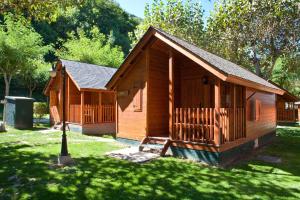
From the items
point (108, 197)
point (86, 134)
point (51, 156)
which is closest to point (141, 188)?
point (108, 197)

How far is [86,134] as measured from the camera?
1622 centimetres

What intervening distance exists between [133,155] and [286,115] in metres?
26.0

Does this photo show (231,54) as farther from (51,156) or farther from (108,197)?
(108,197)

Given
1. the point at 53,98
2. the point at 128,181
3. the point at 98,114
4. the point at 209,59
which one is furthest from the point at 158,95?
the point at 53,98

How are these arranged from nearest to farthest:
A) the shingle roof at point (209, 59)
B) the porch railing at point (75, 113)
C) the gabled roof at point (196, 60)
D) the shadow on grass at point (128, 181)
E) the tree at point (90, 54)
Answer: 1. the shadow on grass at point (128, 181)
2. the gabled roof at point (196, 60)
3. the shingle roof at point (209, 59)
4. the porch railing at point (75, 113)
5. the tree at point (90, 54)

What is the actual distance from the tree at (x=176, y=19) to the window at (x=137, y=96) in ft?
64.2

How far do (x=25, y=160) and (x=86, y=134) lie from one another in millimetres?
7442

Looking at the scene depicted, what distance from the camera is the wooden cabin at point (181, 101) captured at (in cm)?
941

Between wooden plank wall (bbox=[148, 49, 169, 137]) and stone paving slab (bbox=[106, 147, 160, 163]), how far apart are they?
1.22 metres

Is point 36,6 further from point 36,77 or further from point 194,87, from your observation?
point 36,77

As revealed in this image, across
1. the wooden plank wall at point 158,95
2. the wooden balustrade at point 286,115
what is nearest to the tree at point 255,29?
the wooden balustrade at point 286,115

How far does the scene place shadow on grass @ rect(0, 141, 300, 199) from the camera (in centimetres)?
603

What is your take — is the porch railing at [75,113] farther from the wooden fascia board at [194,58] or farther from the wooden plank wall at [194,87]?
the wooden fascia board at [194,58]

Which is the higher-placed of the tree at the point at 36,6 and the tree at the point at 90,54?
the tree at the point at 90,54
